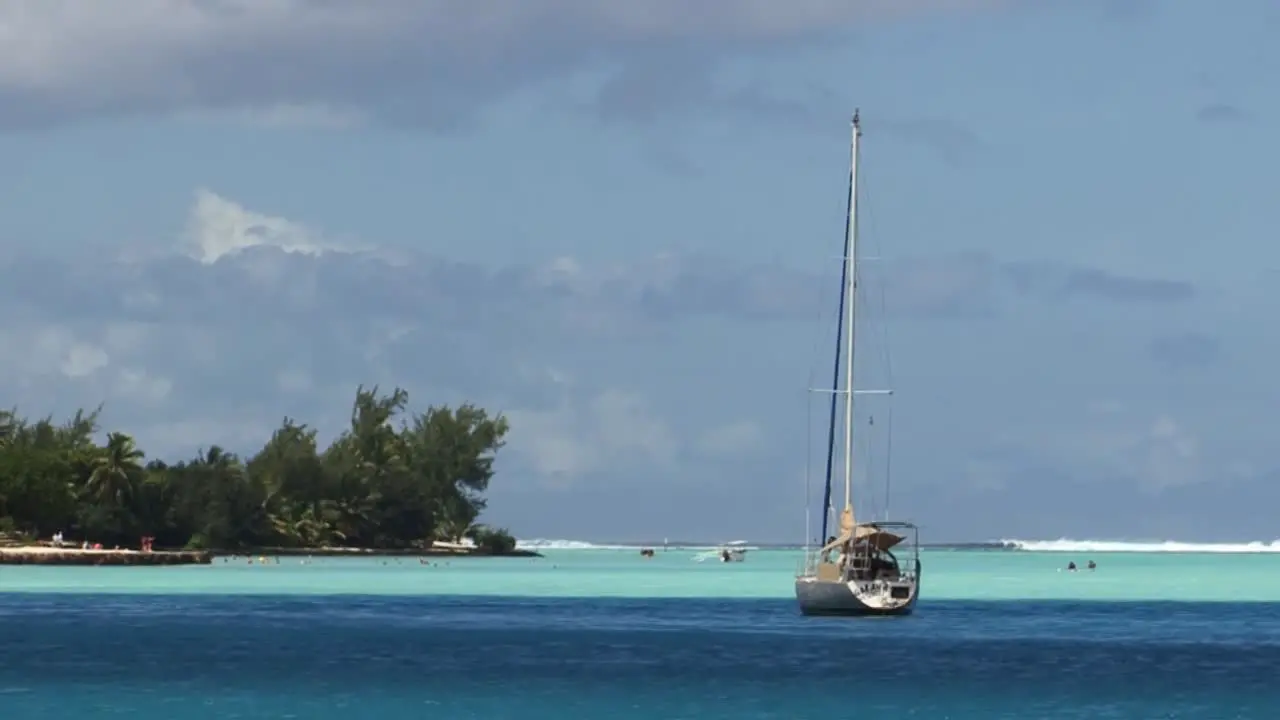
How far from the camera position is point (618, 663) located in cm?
7594

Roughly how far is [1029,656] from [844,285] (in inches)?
836

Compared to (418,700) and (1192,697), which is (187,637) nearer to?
(418,700)

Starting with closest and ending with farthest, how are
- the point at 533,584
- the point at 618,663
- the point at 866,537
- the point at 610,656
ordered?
1. the point at 618,663
2. the point at 610,656
3. the point at 866,537
4. the point at 533,584

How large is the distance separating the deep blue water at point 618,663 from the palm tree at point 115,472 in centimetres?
8028

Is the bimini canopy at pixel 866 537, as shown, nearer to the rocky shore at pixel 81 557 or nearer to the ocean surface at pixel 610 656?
the ocean surface at pixel 610 656

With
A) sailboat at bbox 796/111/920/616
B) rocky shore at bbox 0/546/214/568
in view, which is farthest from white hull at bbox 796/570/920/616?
rocky shore at bbox 0/546/214/568

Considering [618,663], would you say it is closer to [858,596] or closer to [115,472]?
[858,596]

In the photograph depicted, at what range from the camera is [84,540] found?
192500mm

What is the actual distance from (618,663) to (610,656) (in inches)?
134

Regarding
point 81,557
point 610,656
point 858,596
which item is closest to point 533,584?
point 81,557

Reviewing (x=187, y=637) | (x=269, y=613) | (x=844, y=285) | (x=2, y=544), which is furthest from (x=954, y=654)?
(x=2, y=544)

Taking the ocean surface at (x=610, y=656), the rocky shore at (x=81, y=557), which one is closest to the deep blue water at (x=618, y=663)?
the ocean surface at (x=610, y=656)

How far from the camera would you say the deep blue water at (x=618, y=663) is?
198 feet

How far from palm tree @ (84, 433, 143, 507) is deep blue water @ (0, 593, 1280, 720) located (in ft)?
263
